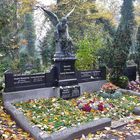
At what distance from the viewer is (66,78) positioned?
10.1 m

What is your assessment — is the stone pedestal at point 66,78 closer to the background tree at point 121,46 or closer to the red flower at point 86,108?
the red flower at point 86,108

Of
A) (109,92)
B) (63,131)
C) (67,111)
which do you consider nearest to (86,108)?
(67,111)

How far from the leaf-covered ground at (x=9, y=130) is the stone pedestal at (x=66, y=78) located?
283 centimetres

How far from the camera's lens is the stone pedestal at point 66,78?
9859 millimetres

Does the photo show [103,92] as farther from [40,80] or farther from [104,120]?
[104,120]

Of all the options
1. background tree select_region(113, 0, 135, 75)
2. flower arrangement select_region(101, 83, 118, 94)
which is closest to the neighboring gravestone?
flower arrangement select_region(101, 83, 118, 94)

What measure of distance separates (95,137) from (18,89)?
359 cm

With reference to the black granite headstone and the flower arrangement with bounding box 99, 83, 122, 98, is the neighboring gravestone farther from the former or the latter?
the flower arrangement with bounding box 99, 83, 122, 98

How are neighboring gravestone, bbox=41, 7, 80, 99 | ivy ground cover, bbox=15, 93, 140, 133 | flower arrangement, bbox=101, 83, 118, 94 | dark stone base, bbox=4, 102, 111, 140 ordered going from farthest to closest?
1. flower arrangement, bbox=101, 83, 118, 94
2. neighboring gravestone, bbox=41, 7, 80, 99
3. ivy ground cover, bbox=15, 93, 140, 133
4. dark stone base, bbox=4, 102, 111, 140

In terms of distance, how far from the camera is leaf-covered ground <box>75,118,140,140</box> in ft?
20.4

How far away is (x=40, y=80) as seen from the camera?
945 centimetres

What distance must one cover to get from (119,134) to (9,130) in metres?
2.72

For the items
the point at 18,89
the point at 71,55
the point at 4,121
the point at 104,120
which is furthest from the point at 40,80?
the point at 104,120

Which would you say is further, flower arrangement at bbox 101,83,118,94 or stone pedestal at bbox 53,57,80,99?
flower arrangement at bbox 101,83,118,94
